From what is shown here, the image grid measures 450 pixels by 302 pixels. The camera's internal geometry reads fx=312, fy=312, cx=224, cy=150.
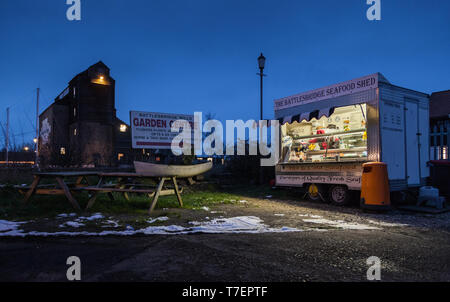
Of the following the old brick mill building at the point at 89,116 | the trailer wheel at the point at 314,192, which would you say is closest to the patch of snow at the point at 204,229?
the trailer wheel at the point at 314,192

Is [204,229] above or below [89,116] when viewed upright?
below

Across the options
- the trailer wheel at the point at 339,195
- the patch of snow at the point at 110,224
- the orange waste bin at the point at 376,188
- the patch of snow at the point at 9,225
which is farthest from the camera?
the trailer wheel at the point at 339,195

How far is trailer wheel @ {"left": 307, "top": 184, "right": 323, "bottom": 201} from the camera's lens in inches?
378

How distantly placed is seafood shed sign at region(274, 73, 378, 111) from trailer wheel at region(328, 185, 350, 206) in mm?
2733

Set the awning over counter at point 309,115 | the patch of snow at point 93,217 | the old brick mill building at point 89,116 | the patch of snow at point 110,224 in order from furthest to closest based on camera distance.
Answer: the old brick mill building at point 89,116, the awning over counter at point 309,115, the patch of snow at point 93,217, the patch of snow at point 110,224

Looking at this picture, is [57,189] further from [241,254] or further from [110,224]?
[241,254]

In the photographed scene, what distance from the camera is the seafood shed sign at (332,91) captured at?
8.30 metres

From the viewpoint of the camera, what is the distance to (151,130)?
12.9 meters

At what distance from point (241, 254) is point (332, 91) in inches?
285

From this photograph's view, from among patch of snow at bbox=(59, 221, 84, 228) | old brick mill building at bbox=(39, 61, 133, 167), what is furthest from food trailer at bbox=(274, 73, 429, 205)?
old brick mill building at bbox=(39, 61, 133, 167)

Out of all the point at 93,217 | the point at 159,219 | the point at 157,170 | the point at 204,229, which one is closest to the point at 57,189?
the point at 93,217

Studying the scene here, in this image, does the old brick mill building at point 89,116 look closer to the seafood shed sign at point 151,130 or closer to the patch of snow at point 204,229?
the seafood shed sign at point 151,130

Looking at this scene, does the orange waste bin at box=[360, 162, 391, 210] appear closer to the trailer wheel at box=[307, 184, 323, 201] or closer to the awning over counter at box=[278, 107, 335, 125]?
the trailer wheel at box=[307, 184, 323, 201]
